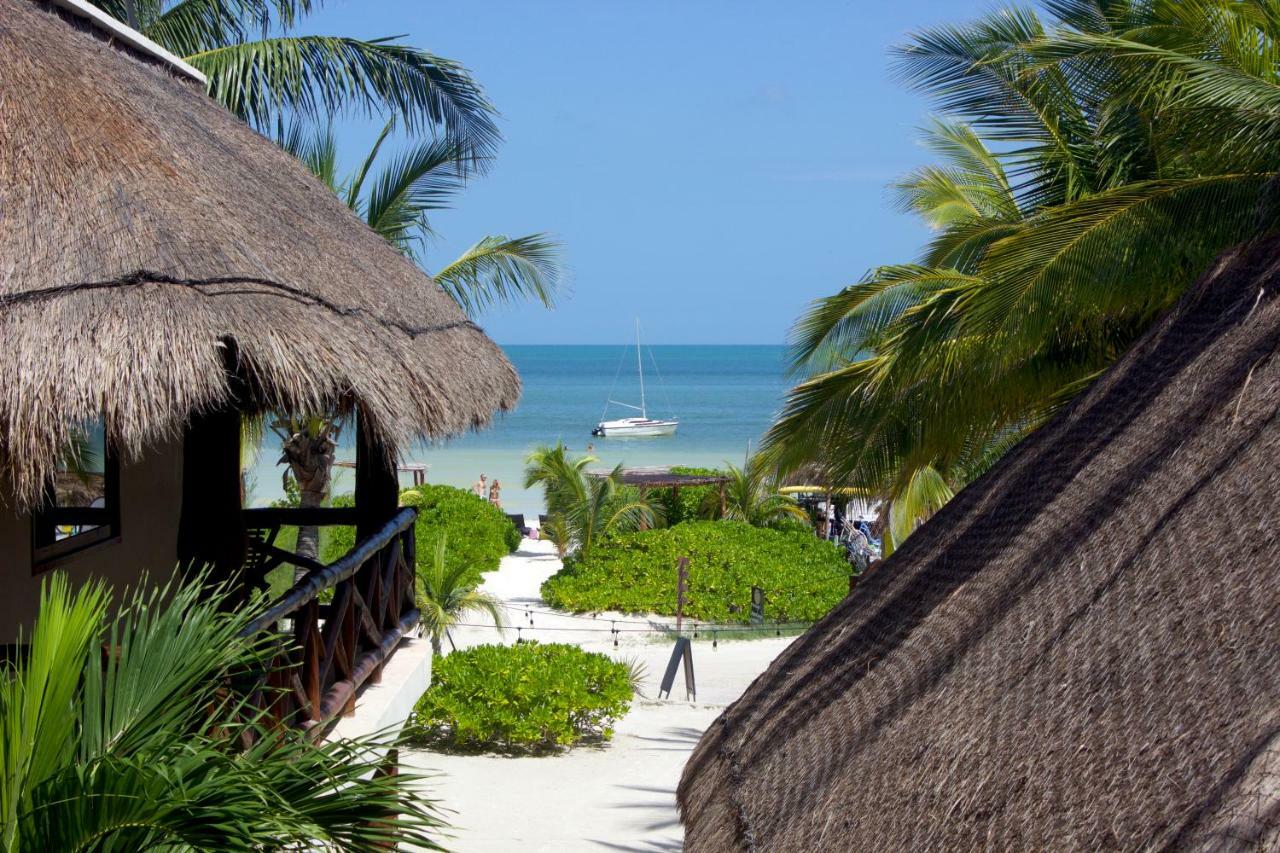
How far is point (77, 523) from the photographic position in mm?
6879

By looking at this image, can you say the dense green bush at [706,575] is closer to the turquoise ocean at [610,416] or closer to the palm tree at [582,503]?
the palm tree at [582,503]

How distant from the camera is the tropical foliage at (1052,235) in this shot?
20.4ft

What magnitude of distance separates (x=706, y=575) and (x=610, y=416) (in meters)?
66.6

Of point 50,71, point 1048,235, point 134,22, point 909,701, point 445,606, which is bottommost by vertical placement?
point 445,606

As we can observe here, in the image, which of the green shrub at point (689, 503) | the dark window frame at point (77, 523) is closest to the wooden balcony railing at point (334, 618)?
the dark window frame at point (77, 523)

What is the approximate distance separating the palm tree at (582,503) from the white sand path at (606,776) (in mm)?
4967

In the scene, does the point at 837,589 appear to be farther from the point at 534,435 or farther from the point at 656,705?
the point at 534,435

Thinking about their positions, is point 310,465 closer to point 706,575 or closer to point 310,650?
point 310,650

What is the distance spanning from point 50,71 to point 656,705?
12.9 metres

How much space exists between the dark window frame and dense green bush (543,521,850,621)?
53.1ft

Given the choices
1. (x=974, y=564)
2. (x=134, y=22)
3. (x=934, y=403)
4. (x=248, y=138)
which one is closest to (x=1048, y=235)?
(x=934, y=403)

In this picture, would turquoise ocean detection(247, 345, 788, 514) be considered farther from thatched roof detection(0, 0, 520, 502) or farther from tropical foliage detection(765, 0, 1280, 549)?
thatched roof detection(0, 0, 520, 502)

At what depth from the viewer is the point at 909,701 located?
3.88 meters

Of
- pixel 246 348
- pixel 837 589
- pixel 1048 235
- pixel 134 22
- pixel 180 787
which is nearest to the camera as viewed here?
pixel 180 787
